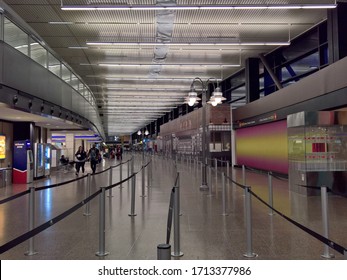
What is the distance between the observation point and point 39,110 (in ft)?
39.7

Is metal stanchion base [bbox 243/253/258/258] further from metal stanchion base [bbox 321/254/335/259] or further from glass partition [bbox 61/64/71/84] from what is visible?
glass partition [bbox 61/64/71/84]

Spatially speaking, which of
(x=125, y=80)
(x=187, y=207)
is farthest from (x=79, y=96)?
(x=187, y=207)

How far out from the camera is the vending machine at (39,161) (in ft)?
50.5

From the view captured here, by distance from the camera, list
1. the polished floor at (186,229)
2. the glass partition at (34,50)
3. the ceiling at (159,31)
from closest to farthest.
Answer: the polished floor at (186,229) < the glass partition at (34,50) < the ceiling at (159,31)

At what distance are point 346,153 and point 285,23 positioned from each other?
571 centimetres

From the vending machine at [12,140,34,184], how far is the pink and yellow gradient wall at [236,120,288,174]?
10.9 meters

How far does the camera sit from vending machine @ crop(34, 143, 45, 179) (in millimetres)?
15398

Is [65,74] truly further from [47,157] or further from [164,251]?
[164,251]

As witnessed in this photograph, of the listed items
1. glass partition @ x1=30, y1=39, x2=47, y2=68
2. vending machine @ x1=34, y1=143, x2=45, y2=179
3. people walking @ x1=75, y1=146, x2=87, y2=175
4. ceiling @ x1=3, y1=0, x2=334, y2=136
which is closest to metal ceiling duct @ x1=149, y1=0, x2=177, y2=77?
ceiling @ x1=3, y1=0, x2=334, y2=136

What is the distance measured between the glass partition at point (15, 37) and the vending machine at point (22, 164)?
4.21 metres

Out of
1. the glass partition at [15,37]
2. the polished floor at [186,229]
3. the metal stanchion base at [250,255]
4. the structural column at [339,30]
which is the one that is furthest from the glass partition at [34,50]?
the structural column at [339,30]

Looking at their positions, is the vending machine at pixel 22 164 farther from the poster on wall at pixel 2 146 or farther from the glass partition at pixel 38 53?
the glass partition at pixel 38 53
